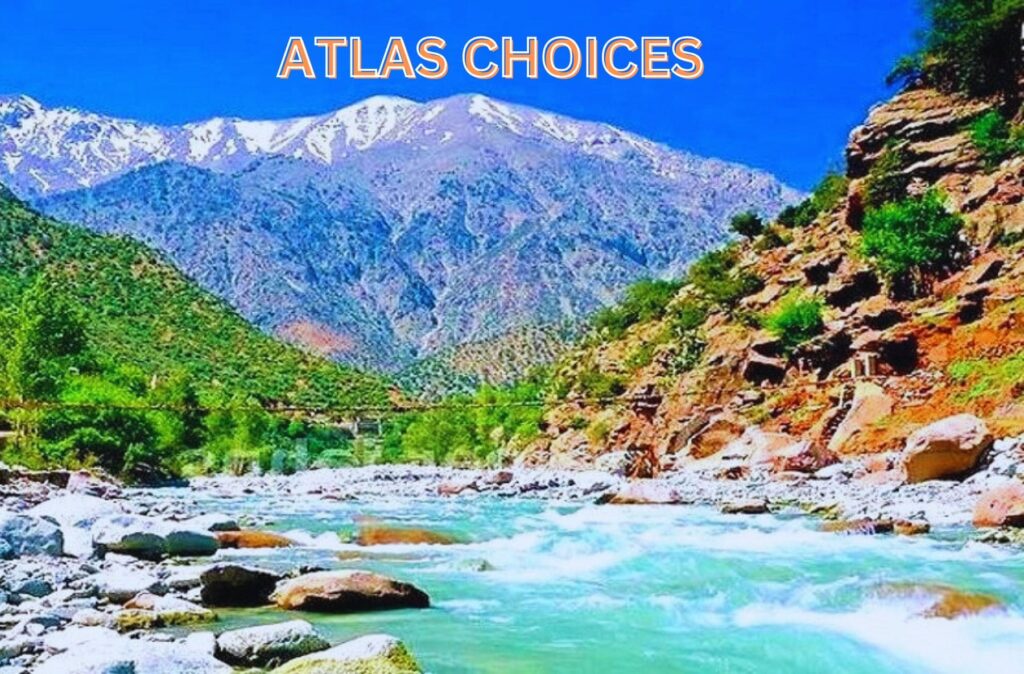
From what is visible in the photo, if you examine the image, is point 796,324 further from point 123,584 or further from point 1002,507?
point 123,584

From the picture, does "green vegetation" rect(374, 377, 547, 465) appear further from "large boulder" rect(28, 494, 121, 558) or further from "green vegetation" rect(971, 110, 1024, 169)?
"large boulder" rect(28, 494, 121, 558)

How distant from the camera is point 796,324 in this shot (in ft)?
117

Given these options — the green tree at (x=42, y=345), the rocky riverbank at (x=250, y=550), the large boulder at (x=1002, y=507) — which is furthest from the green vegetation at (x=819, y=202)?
the large boulder at (x=1002, y=507)

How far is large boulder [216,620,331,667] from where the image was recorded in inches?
301

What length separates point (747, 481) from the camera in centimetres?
2667

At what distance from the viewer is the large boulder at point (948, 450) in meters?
18.8

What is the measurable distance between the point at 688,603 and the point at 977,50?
38357mm

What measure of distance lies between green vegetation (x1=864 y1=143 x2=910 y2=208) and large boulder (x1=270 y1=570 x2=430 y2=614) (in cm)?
3380

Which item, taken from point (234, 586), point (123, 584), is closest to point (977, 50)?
point (234, 586)

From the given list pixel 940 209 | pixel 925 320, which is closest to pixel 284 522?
pixel 925 320

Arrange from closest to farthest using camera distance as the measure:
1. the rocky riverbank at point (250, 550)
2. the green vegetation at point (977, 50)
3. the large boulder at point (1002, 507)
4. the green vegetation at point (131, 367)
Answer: the rocky riverbank at point (250, 550), the large boulder at point (1002, 507), the green vegetation at point (131, 367), the green vegetation at point (977, 50)

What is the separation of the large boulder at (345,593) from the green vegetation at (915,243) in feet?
86.2

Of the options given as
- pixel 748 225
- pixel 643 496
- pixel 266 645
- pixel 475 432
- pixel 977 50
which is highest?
pixel 977 50

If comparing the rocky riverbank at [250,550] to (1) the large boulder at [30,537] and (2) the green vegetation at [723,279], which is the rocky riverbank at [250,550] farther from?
(2) the green vegetation at [723,279]
